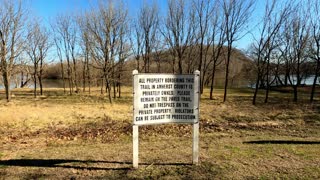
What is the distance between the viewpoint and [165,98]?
15.6 ft

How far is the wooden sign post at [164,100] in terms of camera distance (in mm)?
4579

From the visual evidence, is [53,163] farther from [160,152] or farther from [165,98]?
[165,98]

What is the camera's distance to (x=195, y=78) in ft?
15.7

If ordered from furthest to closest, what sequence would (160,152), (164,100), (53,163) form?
1. (160,152)
2. (53,163)
3. (164,100)

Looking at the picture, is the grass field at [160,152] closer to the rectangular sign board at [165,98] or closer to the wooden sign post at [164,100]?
the wooden sign post at [164,100]

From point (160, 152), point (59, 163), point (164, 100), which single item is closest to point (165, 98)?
point (164, 100)

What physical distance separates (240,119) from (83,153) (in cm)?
768

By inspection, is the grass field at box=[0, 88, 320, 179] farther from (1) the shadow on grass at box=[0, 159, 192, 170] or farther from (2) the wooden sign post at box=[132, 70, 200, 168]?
(2) the wooden sign post at box=[132, 70, 200, 168]

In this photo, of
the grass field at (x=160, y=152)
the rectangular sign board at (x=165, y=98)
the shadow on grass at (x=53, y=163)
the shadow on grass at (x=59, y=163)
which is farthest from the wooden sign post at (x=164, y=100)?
the shadow on grass at (x=53, y=163)

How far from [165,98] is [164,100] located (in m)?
0.04

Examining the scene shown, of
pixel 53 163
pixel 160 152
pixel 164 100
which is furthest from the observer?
pixel 160 152

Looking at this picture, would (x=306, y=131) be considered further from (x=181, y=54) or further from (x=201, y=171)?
(x=181, y=54)

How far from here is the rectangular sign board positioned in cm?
457

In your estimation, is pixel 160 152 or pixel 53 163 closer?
pixel 53 163
